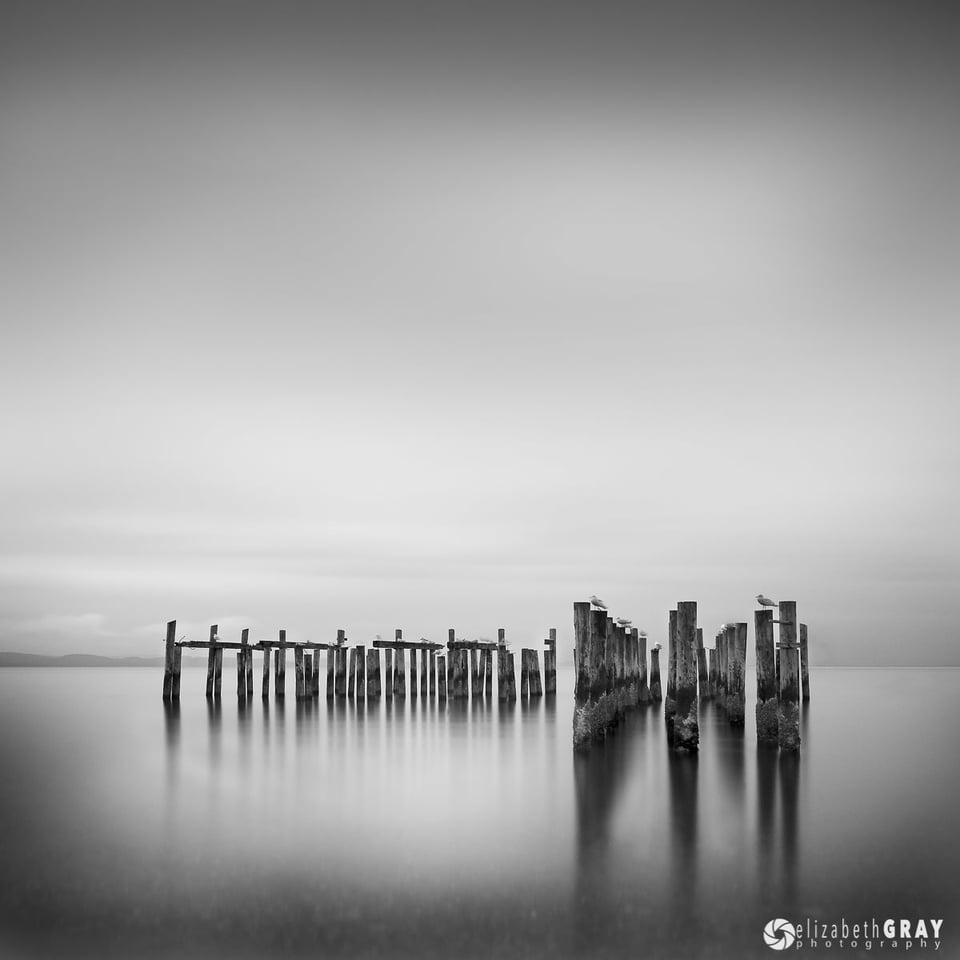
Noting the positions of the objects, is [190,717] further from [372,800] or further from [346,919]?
[346,919]

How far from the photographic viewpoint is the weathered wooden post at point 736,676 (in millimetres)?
16109

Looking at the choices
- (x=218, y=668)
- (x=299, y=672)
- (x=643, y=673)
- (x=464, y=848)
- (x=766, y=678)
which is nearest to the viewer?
(x=464, y=848)

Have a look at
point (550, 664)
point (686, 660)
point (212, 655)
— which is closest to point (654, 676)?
point (550, 664)

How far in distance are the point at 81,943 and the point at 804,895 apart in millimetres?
5038

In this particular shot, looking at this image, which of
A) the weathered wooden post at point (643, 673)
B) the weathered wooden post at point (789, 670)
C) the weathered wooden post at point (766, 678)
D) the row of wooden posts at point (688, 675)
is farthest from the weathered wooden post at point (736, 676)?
the weathered wooden post at point (643, 673)

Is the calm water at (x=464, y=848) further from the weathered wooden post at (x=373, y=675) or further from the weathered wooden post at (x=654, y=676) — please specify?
the weathered wooden post at (x=654, y=676)

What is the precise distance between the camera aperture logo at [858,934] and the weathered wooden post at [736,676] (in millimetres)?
9359

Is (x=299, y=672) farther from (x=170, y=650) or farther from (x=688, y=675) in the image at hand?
(x=688, y=675)

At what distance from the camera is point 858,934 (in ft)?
19.7

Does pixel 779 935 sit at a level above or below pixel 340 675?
above

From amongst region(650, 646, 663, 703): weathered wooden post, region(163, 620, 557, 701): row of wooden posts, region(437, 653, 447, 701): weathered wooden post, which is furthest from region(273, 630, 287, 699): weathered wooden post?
region(650, 646, 663, 703): weathered wooden post

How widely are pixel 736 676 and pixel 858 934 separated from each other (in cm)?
1137

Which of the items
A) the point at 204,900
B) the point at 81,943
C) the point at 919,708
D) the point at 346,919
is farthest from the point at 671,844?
the point at 919,708

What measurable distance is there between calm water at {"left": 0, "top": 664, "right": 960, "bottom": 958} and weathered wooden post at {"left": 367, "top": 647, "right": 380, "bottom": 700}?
7920mm
